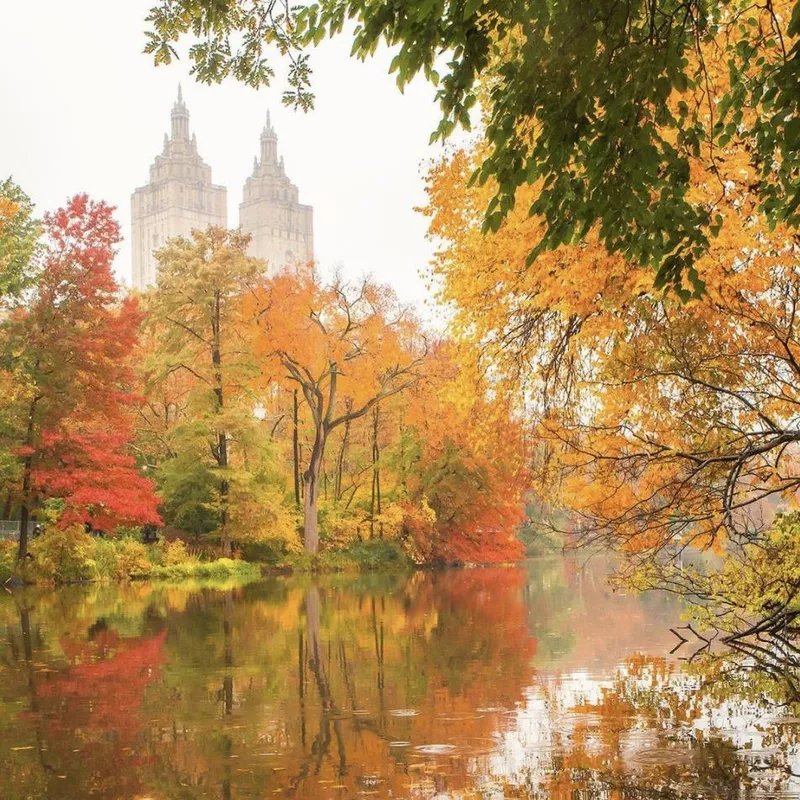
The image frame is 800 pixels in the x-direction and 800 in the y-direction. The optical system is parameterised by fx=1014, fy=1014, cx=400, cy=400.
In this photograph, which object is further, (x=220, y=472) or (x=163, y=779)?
(x=220, y=472)

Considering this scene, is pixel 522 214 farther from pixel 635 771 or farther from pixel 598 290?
pixel 635 771

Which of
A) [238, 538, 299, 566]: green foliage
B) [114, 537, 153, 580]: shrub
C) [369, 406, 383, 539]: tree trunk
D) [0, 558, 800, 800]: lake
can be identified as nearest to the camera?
[0, 558, 800, 800]: lake

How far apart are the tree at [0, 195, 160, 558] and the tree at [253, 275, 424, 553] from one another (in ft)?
21.2

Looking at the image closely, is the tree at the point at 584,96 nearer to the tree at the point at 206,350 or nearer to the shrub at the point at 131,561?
the shrub at the point at 131,561

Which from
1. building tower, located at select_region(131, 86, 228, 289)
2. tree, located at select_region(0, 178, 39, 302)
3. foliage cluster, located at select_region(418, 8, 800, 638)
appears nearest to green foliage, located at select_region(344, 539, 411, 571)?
tree, located at select_region(0, 178, 39, 302)

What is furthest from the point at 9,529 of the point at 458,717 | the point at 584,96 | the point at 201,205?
the point at 201,205

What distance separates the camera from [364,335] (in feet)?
105

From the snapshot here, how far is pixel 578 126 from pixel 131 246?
574ft

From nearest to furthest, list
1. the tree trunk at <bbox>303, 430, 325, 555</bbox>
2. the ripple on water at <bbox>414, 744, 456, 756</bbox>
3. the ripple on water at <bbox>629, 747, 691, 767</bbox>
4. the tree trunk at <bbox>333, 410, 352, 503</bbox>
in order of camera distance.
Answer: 1. the ripple on water at <bbox>629, 747, 691, 767</bbox>
2. the ripple on water at <bbox>414, 744, 456, 756</bbox>
3. the tree trunk at <bbox>303, 430, 325, 555</bbox>
4. the tree trunk at <bbox>333, 410, 352, 503</bbox>

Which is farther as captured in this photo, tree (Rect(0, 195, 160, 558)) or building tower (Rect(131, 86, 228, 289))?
building tower (Rect(131, 86, 228, 289))

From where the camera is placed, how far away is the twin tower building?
534 feet

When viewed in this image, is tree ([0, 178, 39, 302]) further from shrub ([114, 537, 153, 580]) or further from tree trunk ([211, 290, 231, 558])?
shrub ([114, 537, 153, 580])

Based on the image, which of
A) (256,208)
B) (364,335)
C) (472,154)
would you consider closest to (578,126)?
(472,154)

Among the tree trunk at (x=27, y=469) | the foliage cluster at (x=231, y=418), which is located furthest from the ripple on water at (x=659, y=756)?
the tree trunk at (x=27, y=469)
